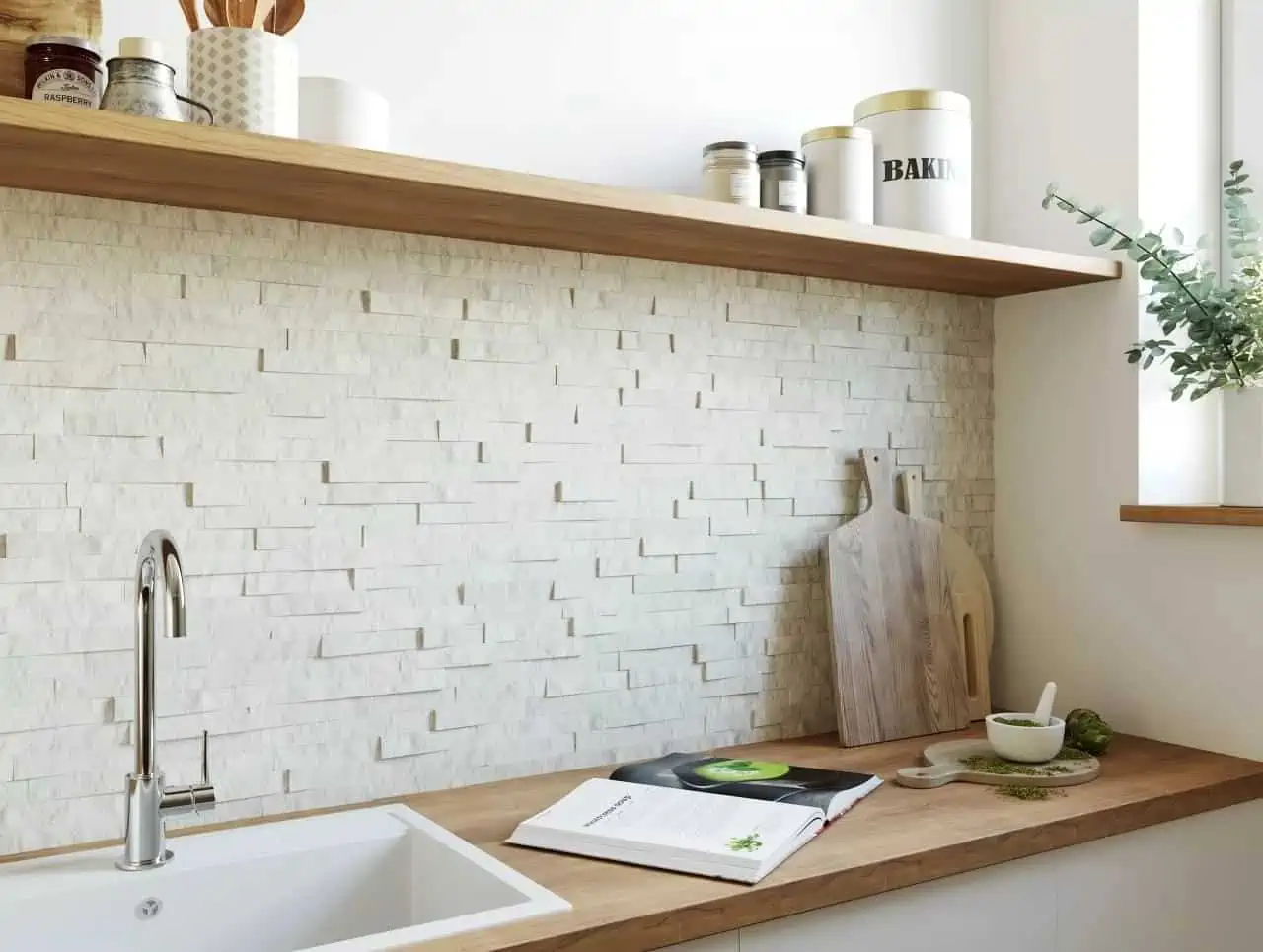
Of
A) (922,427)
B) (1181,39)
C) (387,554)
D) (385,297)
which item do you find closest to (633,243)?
(385,297)

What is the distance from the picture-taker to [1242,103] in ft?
6.22

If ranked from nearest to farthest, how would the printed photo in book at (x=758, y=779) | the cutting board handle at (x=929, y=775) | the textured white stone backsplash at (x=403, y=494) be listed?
the textured white stone backsplash at (x=403, y=494) < the printed photo in book at (x=758, y=779) < the cutting board handle at (x=929, y=775)

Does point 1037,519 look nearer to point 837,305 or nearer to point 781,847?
point 837,305

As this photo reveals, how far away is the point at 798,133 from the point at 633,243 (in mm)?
409

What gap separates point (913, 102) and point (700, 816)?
1017mm

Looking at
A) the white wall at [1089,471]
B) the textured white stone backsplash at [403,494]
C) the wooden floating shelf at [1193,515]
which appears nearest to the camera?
the textured white stone backsplash at [403,494]

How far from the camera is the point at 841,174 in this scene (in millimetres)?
1654

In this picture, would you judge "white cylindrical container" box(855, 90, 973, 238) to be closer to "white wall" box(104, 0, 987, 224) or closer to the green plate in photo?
"white wall" box(104, 0, 987, 224)

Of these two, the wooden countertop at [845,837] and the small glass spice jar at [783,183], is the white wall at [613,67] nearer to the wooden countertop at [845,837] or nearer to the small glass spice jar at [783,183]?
the small glass spice jar at [783,183]

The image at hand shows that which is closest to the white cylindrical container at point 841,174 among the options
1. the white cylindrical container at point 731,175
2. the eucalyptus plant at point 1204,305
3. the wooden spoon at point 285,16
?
the white cylindrical container at point 731,175

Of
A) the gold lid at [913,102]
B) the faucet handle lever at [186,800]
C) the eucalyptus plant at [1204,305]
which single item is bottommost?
the faucet handle lever at [186,800]

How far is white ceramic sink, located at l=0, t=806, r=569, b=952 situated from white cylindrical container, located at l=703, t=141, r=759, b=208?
2.80ft

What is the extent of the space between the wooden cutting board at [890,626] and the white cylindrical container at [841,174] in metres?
0.40

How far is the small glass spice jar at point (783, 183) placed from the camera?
161cm
